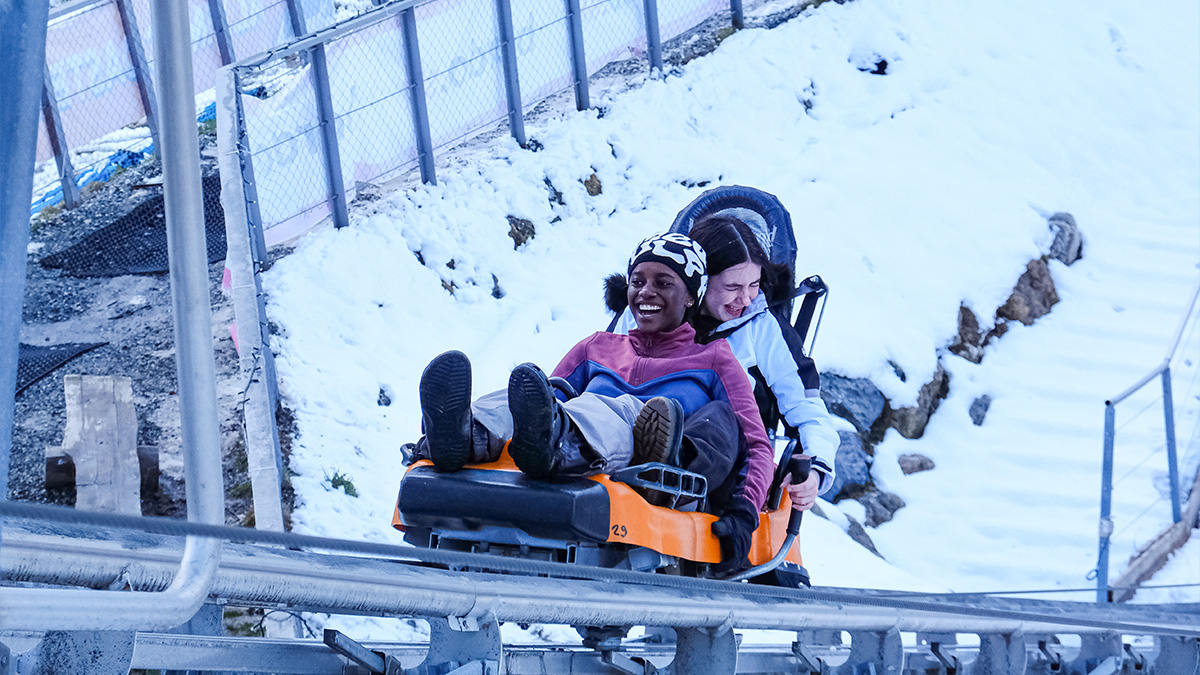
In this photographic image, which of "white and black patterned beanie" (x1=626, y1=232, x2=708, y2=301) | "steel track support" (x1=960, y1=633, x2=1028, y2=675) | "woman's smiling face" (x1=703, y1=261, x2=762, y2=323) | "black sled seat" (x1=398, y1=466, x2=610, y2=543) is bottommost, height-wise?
"steel track support" (x1=960, y1=633, x2=1028, y2=675)

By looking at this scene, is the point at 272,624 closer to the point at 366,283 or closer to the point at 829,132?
the point at 366,283

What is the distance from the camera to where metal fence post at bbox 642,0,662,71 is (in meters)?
9.21

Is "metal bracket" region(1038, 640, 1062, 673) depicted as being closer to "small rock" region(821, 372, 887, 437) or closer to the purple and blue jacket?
the purple and blue jacket

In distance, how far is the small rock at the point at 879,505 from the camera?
6598mm

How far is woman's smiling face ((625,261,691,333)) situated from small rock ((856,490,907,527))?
370 cm

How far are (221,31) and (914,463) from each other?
623cm

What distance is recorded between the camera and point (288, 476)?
4691 millimetres

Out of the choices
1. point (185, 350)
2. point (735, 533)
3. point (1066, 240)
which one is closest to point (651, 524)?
point (735, 533)

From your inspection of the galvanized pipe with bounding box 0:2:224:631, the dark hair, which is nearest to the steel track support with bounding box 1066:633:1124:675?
the dark hair

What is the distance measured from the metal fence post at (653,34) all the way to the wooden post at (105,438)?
248 inches

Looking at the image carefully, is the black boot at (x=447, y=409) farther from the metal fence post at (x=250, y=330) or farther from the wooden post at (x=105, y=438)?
the wooden post at (x=105, y=438)

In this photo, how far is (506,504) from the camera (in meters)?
2.40

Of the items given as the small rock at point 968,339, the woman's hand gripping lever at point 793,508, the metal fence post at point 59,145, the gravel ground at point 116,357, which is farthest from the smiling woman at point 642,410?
the metal fence post at point 59,145

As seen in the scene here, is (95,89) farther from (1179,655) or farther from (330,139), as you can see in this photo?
(1179,655)
